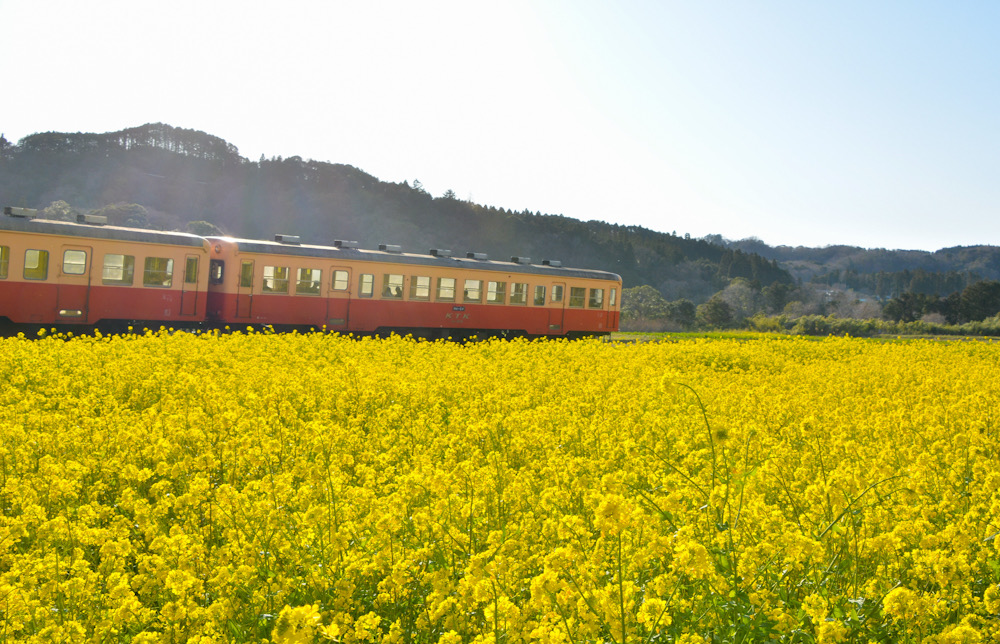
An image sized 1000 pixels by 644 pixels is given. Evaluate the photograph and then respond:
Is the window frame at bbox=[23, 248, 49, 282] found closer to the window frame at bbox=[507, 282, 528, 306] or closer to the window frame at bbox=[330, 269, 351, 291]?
the window frame at bbox=[330, 269, 351, 291]

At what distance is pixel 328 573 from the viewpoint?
10.9 feet

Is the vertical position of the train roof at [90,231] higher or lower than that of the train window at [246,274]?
higher

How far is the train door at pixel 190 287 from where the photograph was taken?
15953 mm

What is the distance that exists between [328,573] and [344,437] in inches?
87.6

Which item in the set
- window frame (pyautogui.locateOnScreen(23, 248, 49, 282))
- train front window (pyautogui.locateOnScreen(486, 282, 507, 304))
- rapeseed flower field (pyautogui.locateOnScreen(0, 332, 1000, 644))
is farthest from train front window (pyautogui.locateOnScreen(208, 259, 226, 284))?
rapeseed flower field (pyautogui.locateOnScreen(0, 332, 1000, 644))

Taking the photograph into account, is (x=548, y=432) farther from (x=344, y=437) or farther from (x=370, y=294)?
(x=370, y=294)

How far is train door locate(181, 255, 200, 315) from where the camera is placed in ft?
52.3

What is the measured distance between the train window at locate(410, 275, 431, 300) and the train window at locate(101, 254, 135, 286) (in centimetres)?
628

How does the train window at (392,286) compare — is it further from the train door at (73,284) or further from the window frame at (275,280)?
the train door at (73,284)

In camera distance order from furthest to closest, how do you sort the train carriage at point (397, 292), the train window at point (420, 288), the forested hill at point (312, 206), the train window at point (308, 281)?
the forested hill at point (312, 206) → the train window at point (420, 288) → the train window at point (308, 281) → the train carriage at point (397, 292)

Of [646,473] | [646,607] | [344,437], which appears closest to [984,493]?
[646,473]

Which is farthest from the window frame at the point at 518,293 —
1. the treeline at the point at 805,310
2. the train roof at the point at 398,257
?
the treeline at the point at 805,310

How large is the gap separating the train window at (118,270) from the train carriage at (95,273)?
0.7 inches

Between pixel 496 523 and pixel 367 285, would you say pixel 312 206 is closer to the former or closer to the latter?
pixel 367 285
